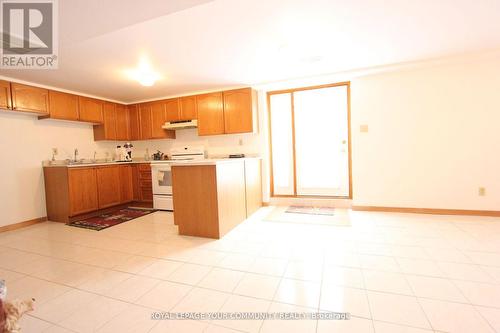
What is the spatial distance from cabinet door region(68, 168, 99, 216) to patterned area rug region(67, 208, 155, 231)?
20 cm

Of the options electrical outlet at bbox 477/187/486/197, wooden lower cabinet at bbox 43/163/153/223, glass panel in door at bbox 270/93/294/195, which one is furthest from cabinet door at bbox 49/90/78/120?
electrical outlet at bbox 477/187/486/197

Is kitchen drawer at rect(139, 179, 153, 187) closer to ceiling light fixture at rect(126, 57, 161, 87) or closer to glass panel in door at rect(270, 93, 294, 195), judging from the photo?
ceiling light fixture at rect(126, 57, 161, 87)

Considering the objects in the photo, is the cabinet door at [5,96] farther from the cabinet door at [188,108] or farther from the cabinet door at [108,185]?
the cabinet door at [188,108]

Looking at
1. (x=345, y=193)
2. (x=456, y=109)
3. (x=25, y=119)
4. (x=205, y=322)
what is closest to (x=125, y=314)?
(x=205, y=322)

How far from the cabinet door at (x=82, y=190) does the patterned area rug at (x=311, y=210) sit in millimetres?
3351

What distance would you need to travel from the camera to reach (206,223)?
8.80 feet

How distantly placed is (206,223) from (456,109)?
378 centimetres

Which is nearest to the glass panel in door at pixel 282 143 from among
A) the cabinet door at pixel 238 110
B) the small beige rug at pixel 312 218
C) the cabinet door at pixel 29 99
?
the cabinet door at pixel 238 110

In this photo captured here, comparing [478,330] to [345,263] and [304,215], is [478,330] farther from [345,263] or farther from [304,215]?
[304,215]

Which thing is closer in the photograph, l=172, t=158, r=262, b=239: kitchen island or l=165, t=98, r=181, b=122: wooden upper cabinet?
l=172, t=158, r=262, b=239: kitchen island

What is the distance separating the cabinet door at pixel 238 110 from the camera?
3.94 meters

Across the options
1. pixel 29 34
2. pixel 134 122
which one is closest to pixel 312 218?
pixel 29 34

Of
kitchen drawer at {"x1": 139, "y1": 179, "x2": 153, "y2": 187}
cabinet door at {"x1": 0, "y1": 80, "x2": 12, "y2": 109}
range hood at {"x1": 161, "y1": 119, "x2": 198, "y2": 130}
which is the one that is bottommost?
kitchen drawer at {"x1": 139, "y1": 179, "x2": 153, "y2": 187}

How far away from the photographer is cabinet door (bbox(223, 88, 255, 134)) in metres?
3.94
